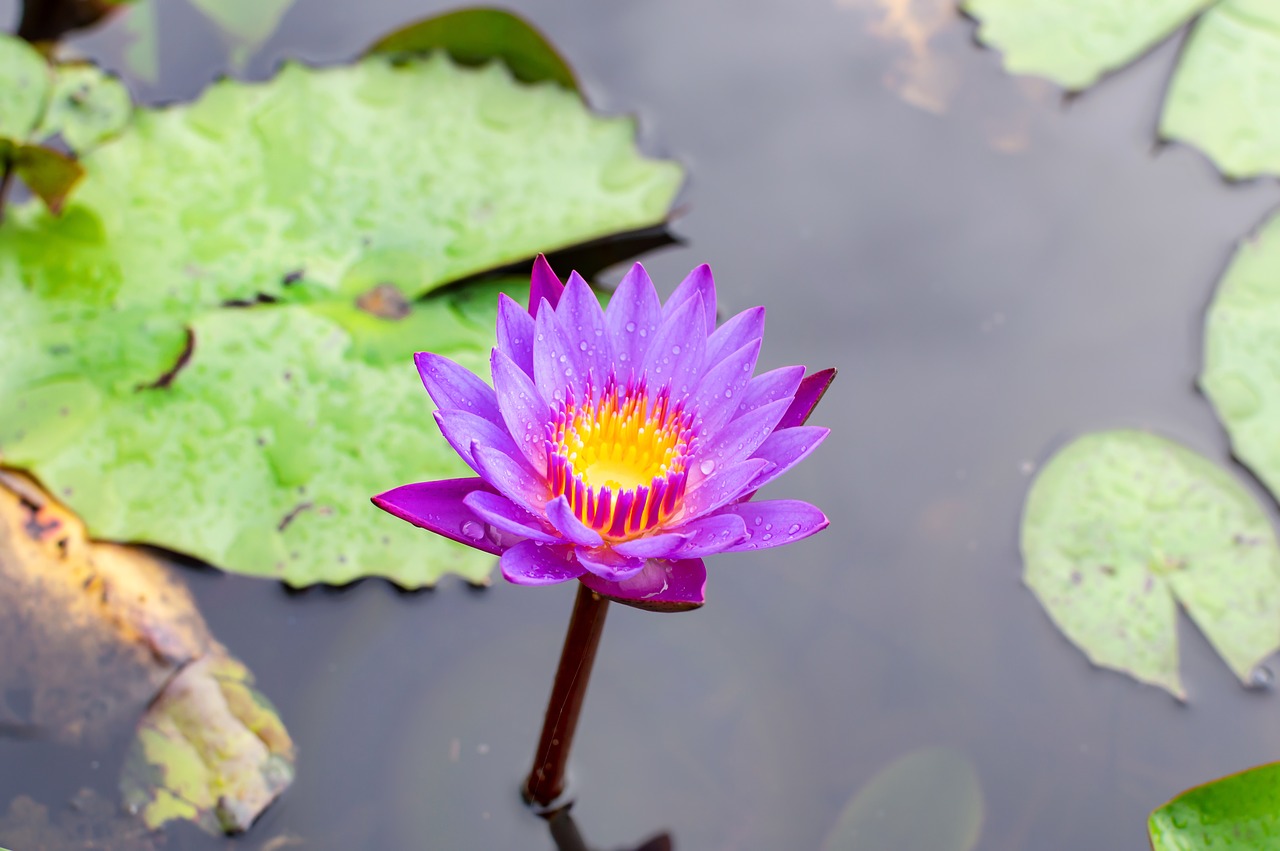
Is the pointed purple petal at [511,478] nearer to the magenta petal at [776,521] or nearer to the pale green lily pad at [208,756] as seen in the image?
the magenta petal at [776,521]

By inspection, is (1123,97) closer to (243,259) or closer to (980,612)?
(980,612)

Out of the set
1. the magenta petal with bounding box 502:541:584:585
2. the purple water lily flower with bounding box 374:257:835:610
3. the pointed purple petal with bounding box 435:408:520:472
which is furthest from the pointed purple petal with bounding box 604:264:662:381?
the magenta petal with bounding box 502:541:584:585

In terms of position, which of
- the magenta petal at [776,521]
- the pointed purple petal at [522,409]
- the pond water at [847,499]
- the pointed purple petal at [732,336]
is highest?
the pointed purple petal at [732,336]

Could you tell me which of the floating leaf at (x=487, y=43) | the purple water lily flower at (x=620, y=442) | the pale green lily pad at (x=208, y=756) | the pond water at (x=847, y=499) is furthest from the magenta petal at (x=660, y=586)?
the floating leaf at (x=487, y=43)

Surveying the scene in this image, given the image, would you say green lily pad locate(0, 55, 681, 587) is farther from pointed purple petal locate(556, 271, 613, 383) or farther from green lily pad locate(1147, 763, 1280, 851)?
green lily pad locate(1147, 763, 1280, 851)

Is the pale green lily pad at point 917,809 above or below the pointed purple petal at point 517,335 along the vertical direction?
below

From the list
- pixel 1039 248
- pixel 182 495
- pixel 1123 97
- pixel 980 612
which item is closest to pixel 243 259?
pixel 182 495

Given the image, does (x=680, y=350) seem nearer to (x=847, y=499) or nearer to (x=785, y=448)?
(x=785, y=448)
